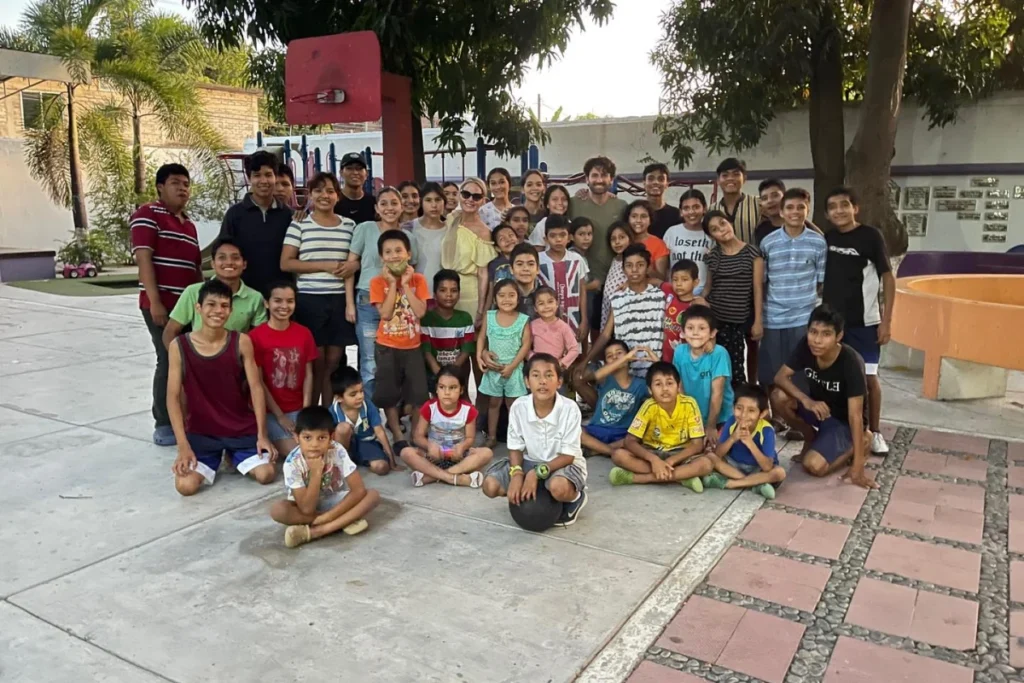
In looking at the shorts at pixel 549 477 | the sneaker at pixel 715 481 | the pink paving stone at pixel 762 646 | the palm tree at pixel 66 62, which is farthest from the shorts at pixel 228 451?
the palm tree at pixel 66 62

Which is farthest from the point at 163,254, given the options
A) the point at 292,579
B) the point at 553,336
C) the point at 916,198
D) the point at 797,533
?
the point at 916,198

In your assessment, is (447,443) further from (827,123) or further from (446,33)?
(827,123)

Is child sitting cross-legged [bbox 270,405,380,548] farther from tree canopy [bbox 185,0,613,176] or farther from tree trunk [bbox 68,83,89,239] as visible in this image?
tree trunk [bbox 68,83,89,239]

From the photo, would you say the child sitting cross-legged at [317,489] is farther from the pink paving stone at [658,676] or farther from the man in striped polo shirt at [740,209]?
the man in striped polo shirt at [740,209]

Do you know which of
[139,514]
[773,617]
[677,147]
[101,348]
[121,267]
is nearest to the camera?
[773,617]

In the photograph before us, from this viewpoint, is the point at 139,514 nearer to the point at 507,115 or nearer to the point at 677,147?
the point at 507,115

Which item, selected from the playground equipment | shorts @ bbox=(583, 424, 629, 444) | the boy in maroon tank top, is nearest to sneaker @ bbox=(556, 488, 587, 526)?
shorts @ bbox=(583, 424, 629, 444)

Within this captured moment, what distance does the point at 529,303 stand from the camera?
4.74 metres

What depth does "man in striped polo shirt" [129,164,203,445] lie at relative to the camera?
4.68 meters

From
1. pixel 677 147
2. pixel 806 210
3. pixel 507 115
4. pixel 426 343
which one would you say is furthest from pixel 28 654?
pixel 677 147

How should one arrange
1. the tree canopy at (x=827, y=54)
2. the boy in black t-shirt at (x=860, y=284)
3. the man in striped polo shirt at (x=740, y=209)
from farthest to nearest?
the tree canopy at (x=827, y=54)
the man in striped polo shirt at (x=740, y=209)
the boy in black t-shirt at (x=860, y=284)

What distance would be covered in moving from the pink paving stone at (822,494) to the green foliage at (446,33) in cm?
477

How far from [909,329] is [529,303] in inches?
129

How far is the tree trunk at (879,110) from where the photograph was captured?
8211mm
